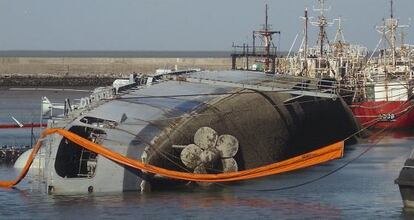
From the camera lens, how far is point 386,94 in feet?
200

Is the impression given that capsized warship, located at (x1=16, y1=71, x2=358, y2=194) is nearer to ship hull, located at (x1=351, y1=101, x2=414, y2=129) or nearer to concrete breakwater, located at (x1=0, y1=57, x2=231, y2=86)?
ship hull, located at (x1=351, y1=101, x2=414, y2=129)

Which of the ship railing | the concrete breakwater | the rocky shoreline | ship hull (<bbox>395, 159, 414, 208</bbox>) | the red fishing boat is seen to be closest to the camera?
ship hull (<bbox>395, 159, 414, 208</bbox>)

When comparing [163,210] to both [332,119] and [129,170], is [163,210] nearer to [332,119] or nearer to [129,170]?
[129,170]

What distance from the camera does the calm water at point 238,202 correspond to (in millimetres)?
28484

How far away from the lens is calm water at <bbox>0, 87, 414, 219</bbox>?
93.5ft

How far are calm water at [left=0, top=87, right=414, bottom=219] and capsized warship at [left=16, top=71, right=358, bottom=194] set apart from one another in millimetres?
788

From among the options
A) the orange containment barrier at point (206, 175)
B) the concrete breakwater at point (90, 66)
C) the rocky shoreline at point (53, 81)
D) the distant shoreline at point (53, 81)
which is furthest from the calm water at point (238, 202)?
the concrete breakwater at point (90, 66)

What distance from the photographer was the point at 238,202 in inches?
1204

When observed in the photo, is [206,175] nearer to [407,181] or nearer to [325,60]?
[407,181]

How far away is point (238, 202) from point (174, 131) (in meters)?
4.00

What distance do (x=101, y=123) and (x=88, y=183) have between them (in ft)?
11.4

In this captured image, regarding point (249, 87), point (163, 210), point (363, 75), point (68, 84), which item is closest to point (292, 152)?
point (249, 87)

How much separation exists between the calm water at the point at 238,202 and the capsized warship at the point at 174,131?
0.79 meters

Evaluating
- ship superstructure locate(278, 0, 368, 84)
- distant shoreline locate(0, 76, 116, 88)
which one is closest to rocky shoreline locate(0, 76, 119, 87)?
distant shoreline locate(0, 76, 116, 88)
